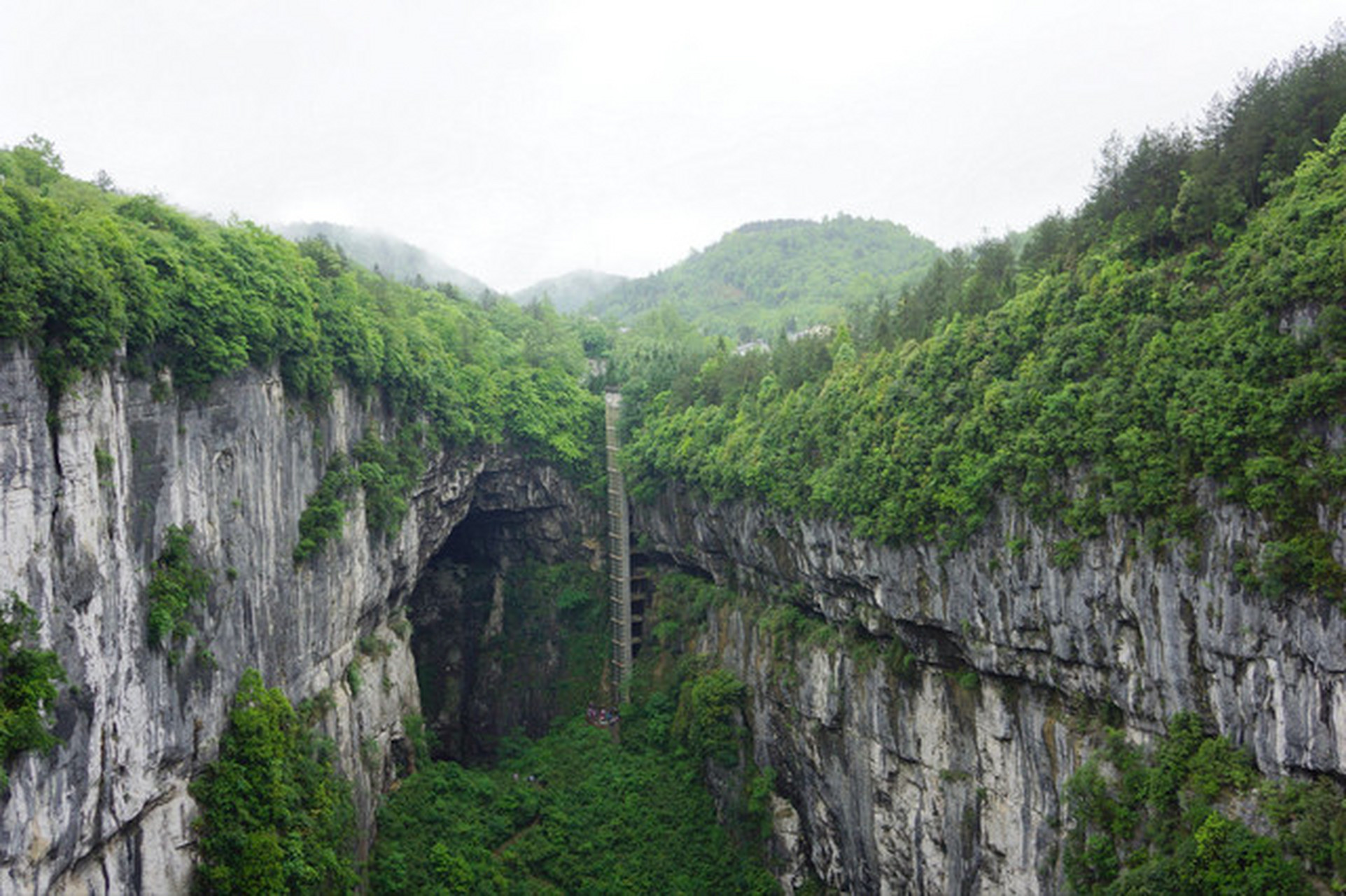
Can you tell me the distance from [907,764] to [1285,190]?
13002mm

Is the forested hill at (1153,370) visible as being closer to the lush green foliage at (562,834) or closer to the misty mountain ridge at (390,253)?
the lush green foliage at (562,834)

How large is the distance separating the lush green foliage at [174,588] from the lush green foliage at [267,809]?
7.98 ft

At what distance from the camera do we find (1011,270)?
22000 mm

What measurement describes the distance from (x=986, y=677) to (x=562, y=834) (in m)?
12.1

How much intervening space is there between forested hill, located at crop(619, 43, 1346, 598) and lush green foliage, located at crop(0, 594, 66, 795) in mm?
14426

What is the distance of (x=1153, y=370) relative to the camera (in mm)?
15883

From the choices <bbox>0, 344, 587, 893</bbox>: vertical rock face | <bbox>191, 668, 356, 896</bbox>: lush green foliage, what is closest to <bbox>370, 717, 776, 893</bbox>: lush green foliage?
<bbox>0, 344, 587, 893</bbox>: vertical rock face

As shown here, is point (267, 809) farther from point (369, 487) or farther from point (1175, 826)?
point (1175, 826)

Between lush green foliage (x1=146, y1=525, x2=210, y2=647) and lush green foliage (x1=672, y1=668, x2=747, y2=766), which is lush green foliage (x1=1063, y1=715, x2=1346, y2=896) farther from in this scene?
lush green foliage (x1=146, y1=525, x2=210, y2=647)

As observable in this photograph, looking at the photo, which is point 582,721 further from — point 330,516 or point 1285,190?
point 1285,190

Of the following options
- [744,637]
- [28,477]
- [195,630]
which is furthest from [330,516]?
[744,637]

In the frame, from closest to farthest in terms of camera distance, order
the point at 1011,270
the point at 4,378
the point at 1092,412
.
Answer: the point at 4,378, the point at 1092,412, the point at 1011,270

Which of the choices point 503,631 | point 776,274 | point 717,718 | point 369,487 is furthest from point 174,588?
point 776,274

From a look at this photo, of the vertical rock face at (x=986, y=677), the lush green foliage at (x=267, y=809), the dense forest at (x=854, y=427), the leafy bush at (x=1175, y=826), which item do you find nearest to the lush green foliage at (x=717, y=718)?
the dense forest at (x=854, y=427)
